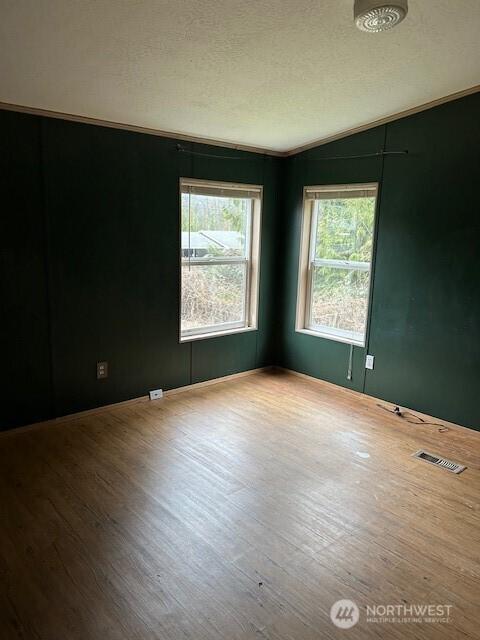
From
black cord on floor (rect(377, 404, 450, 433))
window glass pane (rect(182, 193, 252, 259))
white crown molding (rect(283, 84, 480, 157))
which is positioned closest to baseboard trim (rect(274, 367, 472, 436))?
black cord on floor (rect(377, 404, 450, 433))

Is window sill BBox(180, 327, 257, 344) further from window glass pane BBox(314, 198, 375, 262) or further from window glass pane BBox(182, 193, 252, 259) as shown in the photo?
window glass pane BBox(314, 198, 375, 262)

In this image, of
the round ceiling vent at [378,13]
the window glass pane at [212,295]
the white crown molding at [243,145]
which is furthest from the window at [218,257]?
the round ceiling vent at [378,13]

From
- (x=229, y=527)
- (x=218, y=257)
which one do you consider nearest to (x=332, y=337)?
(x=218, y=257)

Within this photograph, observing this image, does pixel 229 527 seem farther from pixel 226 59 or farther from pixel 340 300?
pixel 340 300

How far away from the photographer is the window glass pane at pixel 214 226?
4133 mm

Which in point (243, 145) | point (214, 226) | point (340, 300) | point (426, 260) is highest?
point (243, 145)

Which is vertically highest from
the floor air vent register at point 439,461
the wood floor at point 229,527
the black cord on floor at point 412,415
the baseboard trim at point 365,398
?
the baseboard trim at point 365,398

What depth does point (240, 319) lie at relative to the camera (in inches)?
190

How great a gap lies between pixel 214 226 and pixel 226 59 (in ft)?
6.03

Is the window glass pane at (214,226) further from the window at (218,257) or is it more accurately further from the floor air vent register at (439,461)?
the floor air vent register at (439,461)

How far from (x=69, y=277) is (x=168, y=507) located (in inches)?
72.2

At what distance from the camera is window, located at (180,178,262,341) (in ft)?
13.7

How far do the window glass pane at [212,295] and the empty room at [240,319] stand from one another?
2cm

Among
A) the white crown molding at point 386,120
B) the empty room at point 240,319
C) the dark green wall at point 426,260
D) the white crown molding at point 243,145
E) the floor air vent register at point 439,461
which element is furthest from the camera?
the dark green wall at point 426,260
